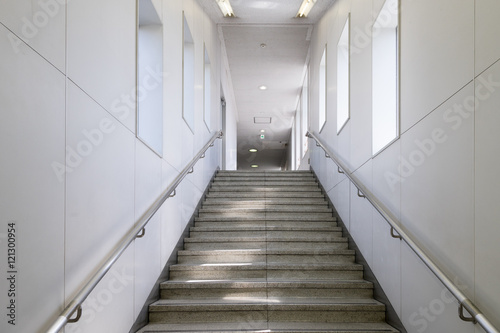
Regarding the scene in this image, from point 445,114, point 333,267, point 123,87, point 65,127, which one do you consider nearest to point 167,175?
point 123,87

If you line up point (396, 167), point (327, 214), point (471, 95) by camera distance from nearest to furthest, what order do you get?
point (471, 95)
point (396, 167)
point (327, 214)

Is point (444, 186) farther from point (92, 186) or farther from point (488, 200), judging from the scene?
point (92, 186)

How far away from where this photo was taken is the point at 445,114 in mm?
2535

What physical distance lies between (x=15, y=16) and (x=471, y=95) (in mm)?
1995

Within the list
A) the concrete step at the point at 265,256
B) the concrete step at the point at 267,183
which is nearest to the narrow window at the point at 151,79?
the concrete step at the point at 265,256

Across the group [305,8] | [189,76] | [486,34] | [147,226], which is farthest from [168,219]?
[305,8]

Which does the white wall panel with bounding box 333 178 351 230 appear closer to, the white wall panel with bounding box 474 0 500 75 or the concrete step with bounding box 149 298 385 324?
the concrete step with bounding box 149 298 385 324

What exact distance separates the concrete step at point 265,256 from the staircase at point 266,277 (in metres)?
0.01

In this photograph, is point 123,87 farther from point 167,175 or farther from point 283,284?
point 283,284

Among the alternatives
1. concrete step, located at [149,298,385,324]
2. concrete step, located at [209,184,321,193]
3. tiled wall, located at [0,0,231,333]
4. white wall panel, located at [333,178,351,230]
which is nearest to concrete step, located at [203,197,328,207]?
concrete step, located at [209,184,321,193]

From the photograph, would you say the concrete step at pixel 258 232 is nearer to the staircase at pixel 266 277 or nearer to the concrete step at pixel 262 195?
the staircase at pixel 266 277

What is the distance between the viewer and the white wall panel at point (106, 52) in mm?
2223

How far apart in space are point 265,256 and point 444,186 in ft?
8.54

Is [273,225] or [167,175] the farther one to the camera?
[273,225]
